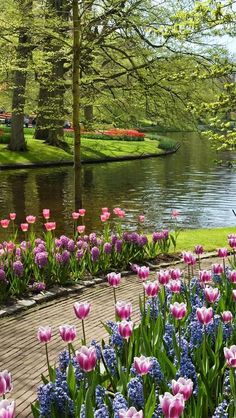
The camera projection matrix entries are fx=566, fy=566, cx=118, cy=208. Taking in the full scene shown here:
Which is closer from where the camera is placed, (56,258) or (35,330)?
(35,330)

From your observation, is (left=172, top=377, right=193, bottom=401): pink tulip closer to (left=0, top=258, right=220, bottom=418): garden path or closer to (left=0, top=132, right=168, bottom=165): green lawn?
A: (left=0, top=258, right=220, bottom=418): garden path

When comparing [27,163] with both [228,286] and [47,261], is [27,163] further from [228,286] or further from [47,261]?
[228,286]

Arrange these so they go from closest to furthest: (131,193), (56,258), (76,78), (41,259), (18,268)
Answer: (18,268), (41,259), (56,258), (76,78), (131,193)

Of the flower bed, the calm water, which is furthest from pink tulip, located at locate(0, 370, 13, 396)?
the calm water

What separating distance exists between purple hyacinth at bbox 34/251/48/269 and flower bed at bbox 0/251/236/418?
3.17 meters

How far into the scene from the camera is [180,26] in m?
10.7

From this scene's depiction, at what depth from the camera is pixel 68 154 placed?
35.1m

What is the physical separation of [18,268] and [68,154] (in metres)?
27.6

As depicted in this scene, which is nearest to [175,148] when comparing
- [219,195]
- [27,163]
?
[27,163]

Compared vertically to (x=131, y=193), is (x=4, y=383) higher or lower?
higher

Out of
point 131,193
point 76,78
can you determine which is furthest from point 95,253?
point 131,193

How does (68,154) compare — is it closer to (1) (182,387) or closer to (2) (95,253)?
(2) (95,253)

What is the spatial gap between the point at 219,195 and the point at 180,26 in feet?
48.5

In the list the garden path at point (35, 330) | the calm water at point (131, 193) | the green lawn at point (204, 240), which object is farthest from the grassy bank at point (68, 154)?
the garden path at point (35, 330)
